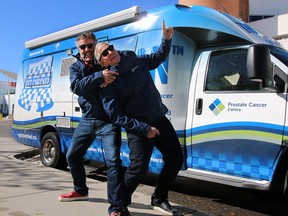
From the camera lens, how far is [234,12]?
24.3m

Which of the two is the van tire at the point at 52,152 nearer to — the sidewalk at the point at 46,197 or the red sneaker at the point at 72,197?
the sidewalk at the point at 46,197

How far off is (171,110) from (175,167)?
1.27 metres

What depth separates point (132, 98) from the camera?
3850 mm

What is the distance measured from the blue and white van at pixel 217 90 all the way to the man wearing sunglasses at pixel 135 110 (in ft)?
3.23

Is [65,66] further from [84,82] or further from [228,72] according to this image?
[84,82]

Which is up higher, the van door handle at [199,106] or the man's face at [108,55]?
the man's face at [108,55]

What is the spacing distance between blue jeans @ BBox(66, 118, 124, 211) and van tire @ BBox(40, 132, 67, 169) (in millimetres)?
3060

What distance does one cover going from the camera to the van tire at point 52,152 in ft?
24.4

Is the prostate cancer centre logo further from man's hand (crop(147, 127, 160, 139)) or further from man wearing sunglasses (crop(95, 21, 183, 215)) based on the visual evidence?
man's hand (crop(147, 127, 160, 139))

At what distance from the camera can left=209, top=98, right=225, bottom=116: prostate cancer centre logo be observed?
485cm

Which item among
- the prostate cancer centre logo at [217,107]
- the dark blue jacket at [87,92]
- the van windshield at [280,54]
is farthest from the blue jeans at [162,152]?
the van windshield at [280,54]

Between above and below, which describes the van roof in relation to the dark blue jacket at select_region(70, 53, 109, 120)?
above

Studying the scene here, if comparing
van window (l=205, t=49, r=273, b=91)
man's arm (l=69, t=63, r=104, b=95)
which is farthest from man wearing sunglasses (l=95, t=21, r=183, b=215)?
van window (l=205, t=49, r=273, b=91)

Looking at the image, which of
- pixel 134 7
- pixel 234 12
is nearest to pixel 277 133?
pixel 134 7
